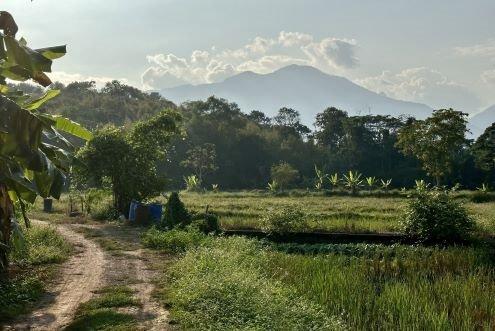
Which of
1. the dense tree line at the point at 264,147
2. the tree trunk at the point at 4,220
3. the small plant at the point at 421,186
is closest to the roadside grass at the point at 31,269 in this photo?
the tree trunk at the point at 4,220

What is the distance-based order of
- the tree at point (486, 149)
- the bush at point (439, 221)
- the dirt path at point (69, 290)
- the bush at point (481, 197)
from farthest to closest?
the tree at point (486, 149) → the bush at point (481, 197) → the bush at point (439, 221) → the dirt path at point (69, 290)

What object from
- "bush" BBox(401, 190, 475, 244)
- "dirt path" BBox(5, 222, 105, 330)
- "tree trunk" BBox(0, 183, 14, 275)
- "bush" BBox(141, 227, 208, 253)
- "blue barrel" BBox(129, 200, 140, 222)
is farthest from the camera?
"blue barrel" BBox(129, 200, 140, 222)

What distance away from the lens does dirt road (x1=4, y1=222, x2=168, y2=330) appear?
7875 millimetres

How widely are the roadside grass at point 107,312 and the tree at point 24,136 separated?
1857mm

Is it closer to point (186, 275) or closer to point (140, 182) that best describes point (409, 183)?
point (140, 182)

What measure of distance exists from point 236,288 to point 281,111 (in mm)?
93553

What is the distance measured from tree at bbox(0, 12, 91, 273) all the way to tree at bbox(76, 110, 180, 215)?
39.7 feet

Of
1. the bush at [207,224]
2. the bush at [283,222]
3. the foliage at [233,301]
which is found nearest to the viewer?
the foliage at [233,301]

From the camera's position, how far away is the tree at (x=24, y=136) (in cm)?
716

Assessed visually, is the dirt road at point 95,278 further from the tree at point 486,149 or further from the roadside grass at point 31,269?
the tree at point 486,149

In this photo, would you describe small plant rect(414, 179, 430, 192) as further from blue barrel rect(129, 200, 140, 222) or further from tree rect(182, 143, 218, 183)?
tree rect(182, 143, 218, 183)

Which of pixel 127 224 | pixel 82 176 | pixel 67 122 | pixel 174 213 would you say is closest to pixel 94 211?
pixel 82 176

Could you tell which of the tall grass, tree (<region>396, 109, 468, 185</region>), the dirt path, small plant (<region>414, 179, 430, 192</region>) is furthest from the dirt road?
tree (<region>396, 109, 468, 185</region>)

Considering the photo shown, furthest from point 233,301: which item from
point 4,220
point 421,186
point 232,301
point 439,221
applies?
point 421,186
